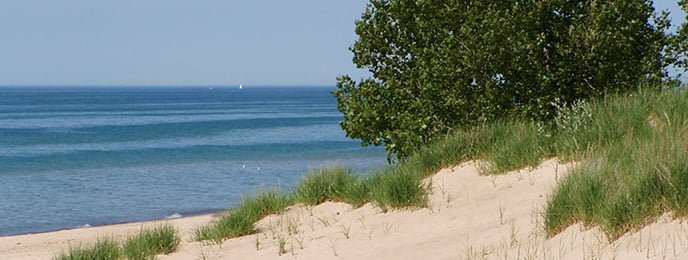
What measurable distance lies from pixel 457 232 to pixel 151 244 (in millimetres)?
4506

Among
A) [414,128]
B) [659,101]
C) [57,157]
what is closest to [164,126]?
[57,157]

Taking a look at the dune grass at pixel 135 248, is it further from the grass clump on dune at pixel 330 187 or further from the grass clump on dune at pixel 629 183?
the grass clump on dune at pixel 629 183

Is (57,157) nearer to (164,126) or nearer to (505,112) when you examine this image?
(164,126)

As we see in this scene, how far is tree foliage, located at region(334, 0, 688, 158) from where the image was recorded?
51.2ft

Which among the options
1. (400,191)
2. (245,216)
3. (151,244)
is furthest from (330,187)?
(151,244)

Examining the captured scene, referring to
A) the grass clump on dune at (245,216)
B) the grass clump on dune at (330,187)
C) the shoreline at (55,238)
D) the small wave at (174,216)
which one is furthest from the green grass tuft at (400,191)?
the small wave at (174,216)

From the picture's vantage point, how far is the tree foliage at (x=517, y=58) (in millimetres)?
15617

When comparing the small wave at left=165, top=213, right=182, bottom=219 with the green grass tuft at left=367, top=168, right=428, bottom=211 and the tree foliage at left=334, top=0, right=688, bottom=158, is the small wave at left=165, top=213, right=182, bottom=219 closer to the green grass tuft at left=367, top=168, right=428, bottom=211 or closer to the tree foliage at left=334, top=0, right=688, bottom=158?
the tree foliage at left=334, top=0, right=688, bottom=158

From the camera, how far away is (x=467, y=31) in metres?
15.8

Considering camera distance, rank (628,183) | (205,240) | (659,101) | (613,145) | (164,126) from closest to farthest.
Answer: (628,183), (613,145), (659,101), (205,240), (164,126)

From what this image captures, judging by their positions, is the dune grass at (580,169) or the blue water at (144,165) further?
the blue water at (144,165)

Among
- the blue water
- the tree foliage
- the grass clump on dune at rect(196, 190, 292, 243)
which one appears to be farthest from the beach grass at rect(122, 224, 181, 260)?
the tree foliage

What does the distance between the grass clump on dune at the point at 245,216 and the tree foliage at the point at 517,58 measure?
3.68 meters

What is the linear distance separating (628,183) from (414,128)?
878cm
